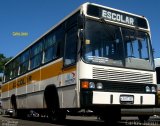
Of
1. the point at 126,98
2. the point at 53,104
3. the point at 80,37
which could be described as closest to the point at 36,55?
the point at 53,104

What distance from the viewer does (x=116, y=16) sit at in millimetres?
11172

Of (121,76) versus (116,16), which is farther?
(116,16)

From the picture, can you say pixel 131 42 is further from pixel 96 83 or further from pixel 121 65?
pixel 96 83

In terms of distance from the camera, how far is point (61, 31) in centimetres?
1213

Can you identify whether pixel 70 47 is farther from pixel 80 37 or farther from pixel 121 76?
pixel 121 76

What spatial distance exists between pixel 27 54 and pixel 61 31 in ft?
17.3

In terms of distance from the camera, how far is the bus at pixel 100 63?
10.1 m

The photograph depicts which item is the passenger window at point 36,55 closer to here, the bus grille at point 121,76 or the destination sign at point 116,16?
the destination sign at point 116,16

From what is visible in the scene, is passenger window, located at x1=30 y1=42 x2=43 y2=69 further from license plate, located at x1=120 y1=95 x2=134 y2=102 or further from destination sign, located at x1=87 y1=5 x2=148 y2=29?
license plate, located at x1=120 y1=95 x2=134 y2=102

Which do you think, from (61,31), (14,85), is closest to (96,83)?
(61,31)

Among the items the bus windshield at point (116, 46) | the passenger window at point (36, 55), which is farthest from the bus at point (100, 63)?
the passenger window at point (36, 55)

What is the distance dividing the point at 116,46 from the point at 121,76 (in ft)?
3.12

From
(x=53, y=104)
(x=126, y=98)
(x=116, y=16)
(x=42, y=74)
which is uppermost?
(x=116, y=16)

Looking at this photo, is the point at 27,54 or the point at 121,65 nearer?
the point at 121,65
